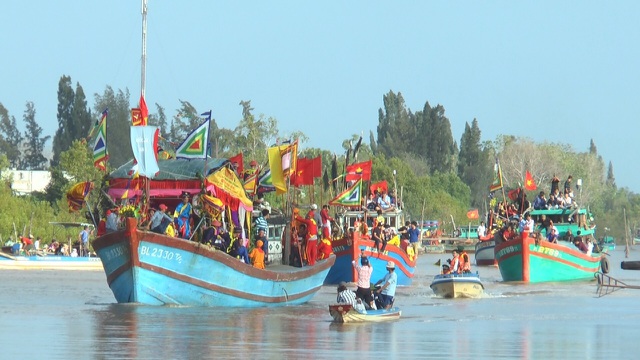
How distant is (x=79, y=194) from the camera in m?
34.5

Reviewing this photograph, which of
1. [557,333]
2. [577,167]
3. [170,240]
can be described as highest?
[577,167]

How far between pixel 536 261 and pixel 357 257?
851cm

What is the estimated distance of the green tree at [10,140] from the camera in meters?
154

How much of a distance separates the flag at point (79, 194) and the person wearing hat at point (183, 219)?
259 centimetres

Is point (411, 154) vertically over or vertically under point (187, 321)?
over

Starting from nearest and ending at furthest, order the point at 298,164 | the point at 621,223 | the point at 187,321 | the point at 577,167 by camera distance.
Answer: the point at 187,321 < the point at 298,164 < the point at 577,167 < the point at 621,223

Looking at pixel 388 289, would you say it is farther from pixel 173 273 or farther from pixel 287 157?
pixel 287 157

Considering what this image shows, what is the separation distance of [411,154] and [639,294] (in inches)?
Answer: 4012

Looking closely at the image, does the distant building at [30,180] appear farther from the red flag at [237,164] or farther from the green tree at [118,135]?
the red flag at [237,164]

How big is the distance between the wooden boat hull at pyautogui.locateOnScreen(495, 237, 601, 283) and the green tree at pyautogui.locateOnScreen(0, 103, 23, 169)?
107817 mm

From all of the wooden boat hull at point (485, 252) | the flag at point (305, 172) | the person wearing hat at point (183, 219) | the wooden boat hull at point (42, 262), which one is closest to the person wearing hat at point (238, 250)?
the person wearing hat at point (183, 219)

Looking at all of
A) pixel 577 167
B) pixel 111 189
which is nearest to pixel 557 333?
pixel 111 189

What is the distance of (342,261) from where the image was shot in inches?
1841

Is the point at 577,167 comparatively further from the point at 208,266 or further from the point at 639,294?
the point at 208,266
